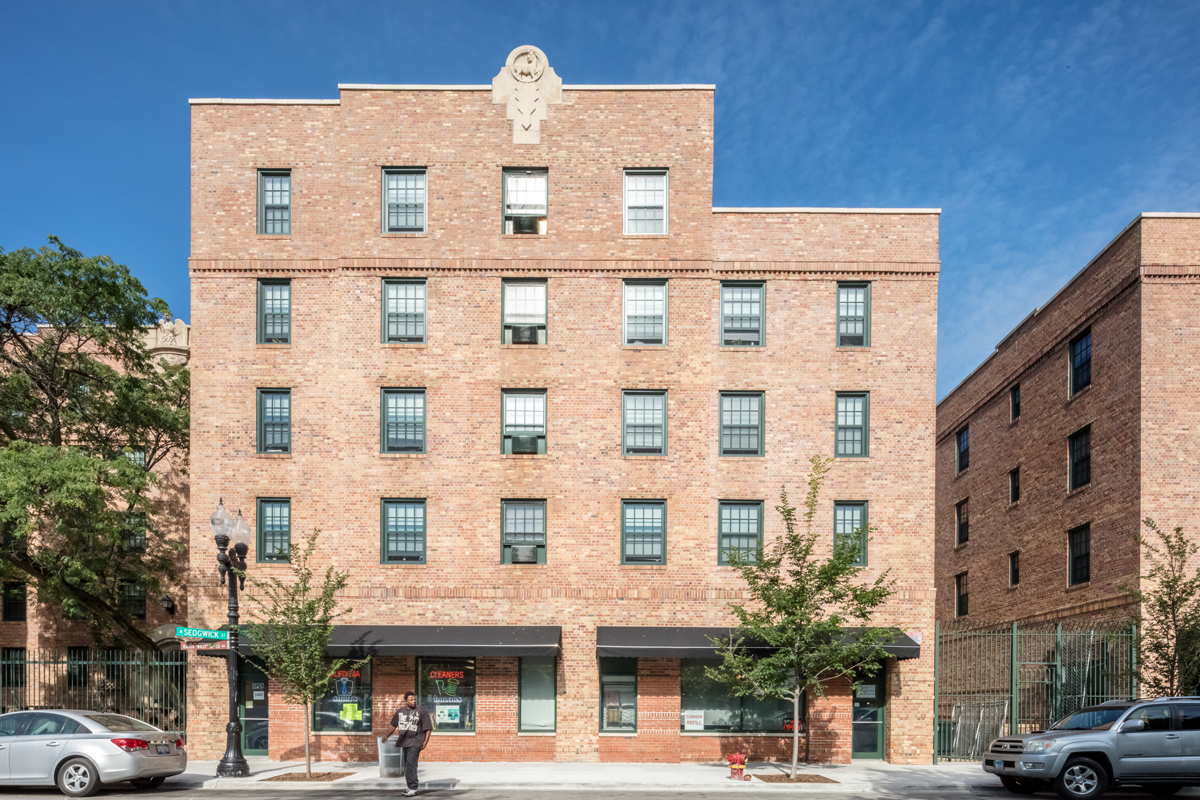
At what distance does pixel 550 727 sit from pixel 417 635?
3.84 metres

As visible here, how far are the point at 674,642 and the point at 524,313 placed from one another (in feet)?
28.5

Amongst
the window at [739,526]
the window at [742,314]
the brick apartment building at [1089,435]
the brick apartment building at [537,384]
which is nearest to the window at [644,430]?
the brick apartment building at [537,384]

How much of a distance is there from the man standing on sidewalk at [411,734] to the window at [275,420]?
27.0 ft

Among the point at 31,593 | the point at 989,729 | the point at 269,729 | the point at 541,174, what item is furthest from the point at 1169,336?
the point at 31,593

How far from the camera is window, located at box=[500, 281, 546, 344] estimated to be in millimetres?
20469

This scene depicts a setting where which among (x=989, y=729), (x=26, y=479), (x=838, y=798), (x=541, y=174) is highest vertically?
(x=541, y=174)

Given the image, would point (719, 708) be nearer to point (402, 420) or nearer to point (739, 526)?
point (739, 526)

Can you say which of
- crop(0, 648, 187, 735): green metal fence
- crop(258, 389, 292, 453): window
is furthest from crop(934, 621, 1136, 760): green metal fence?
crop(0, 648, 187, 735): green metal fence

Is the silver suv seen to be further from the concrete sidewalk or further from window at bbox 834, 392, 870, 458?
window at bbox 834, 392, 870, 458

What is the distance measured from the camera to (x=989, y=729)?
2295 centimetres

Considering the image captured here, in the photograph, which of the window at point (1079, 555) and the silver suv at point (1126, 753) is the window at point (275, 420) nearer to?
the silver suv at point (1126, 753)

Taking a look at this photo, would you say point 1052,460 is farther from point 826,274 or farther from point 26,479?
point 26,479

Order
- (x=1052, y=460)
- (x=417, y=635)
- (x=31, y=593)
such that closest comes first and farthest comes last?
(x=417, y=635) < (x=1052, y=460) < (x=31, y=593)

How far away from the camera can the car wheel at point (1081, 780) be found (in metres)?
14.4
